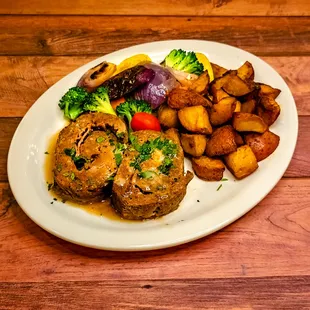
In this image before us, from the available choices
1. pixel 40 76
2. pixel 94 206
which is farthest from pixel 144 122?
pixel 40 76

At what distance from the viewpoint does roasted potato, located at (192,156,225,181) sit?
86.8 inches

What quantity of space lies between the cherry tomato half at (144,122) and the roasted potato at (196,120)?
146 mm

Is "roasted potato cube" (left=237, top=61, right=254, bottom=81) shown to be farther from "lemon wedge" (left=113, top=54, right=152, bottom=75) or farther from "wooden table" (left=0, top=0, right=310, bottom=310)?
"lemon wedge" (left=113, top=54, right=152, bottom=75)

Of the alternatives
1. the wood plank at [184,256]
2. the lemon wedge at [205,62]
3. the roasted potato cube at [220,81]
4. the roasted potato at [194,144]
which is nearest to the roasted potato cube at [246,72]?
the roasted potato cube at [220,81]

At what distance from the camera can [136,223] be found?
2.07 m

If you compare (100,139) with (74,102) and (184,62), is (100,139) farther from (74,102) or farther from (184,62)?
(184,62)

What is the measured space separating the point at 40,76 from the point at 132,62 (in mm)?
576

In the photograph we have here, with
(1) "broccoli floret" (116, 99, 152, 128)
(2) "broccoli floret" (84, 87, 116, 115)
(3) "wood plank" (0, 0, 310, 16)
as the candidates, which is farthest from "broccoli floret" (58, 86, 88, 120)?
(3) "wood plank" (0, 0, 310, 16)

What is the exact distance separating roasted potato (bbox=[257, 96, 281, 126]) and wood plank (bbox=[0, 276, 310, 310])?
738 mm

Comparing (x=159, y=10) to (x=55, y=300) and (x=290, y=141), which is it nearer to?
(x=290, y=141)

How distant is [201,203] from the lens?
7.12 ft

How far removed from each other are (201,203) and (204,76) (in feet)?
2.18

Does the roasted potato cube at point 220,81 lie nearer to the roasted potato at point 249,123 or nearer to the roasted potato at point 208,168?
the roasted potato at point 249,123

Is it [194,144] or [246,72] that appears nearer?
[194,144]
